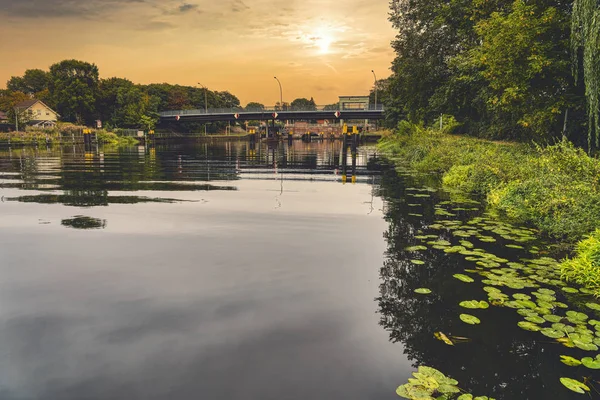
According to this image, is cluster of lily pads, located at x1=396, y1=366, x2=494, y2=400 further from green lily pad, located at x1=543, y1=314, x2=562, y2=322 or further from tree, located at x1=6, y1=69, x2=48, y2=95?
tree, located at x1=6, y1=69, x2=48, y2=95

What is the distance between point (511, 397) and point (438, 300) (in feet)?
6.92

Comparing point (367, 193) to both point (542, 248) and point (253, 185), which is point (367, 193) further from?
point (542, 248)


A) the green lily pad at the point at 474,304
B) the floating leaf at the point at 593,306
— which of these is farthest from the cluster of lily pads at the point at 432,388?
the floating leaf at the point at 593,306

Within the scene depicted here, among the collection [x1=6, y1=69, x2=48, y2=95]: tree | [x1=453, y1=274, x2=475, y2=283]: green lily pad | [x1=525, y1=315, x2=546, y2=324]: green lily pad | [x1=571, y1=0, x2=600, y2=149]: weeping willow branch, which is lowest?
[x1=525, y1=315, x2=546, y2=324]: green lily pad

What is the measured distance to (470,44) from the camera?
97.6ft

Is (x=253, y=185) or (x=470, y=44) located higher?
(x=470, y=44)

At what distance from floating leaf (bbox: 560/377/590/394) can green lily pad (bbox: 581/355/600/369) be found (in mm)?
354

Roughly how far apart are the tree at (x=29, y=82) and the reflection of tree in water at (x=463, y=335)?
173 m

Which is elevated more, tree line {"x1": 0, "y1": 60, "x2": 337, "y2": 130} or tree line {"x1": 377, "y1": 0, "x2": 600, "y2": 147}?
tree line {"x1": 0, "y1": 60, "x2": 337, "y2": 130}

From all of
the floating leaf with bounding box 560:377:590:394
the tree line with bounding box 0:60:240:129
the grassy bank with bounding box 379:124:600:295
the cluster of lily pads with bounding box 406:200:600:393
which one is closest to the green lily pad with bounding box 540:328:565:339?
the cluster of lily pads with bounding box 406:200:600:393

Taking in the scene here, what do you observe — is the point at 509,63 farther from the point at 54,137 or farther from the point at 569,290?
the point at 54,137

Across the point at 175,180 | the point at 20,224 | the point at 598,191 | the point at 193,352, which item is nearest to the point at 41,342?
the point at 193,352

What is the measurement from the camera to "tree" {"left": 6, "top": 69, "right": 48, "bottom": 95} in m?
143

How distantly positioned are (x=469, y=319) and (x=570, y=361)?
1188mm
